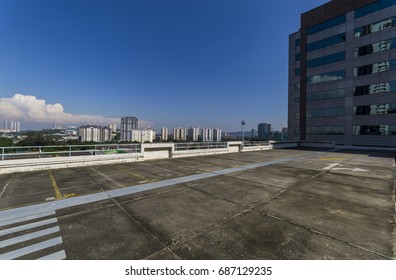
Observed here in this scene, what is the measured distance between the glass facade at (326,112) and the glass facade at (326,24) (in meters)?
18.5

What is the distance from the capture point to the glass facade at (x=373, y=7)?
31.5 metres

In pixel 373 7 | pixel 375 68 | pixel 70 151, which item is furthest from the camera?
pixel 373 7

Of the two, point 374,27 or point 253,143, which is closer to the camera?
point 253,143

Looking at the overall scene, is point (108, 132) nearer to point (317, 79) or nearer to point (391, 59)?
point (317, 79)

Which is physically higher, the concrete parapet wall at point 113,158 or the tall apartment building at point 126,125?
the tall apartment building at point 126,125

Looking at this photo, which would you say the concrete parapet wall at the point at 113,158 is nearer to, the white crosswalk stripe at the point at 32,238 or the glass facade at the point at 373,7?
the white crosswalk stripe at the point at 32,238

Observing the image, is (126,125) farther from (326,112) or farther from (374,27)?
(374,27)

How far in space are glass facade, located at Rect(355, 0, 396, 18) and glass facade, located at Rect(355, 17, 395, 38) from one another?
97.7 inches

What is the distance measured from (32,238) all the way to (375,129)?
47.4 metres

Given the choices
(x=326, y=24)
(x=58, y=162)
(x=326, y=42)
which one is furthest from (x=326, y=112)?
(x=58, y=162)

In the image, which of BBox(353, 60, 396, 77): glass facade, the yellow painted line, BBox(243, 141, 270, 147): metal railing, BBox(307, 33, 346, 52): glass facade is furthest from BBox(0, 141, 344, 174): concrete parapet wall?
BBox(307, 33, 346, 52): glass facade

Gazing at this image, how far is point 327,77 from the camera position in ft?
129

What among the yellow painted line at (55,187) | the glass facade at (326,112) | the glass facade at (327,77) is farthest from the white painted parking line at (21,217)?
the glass facade at (327,77)
